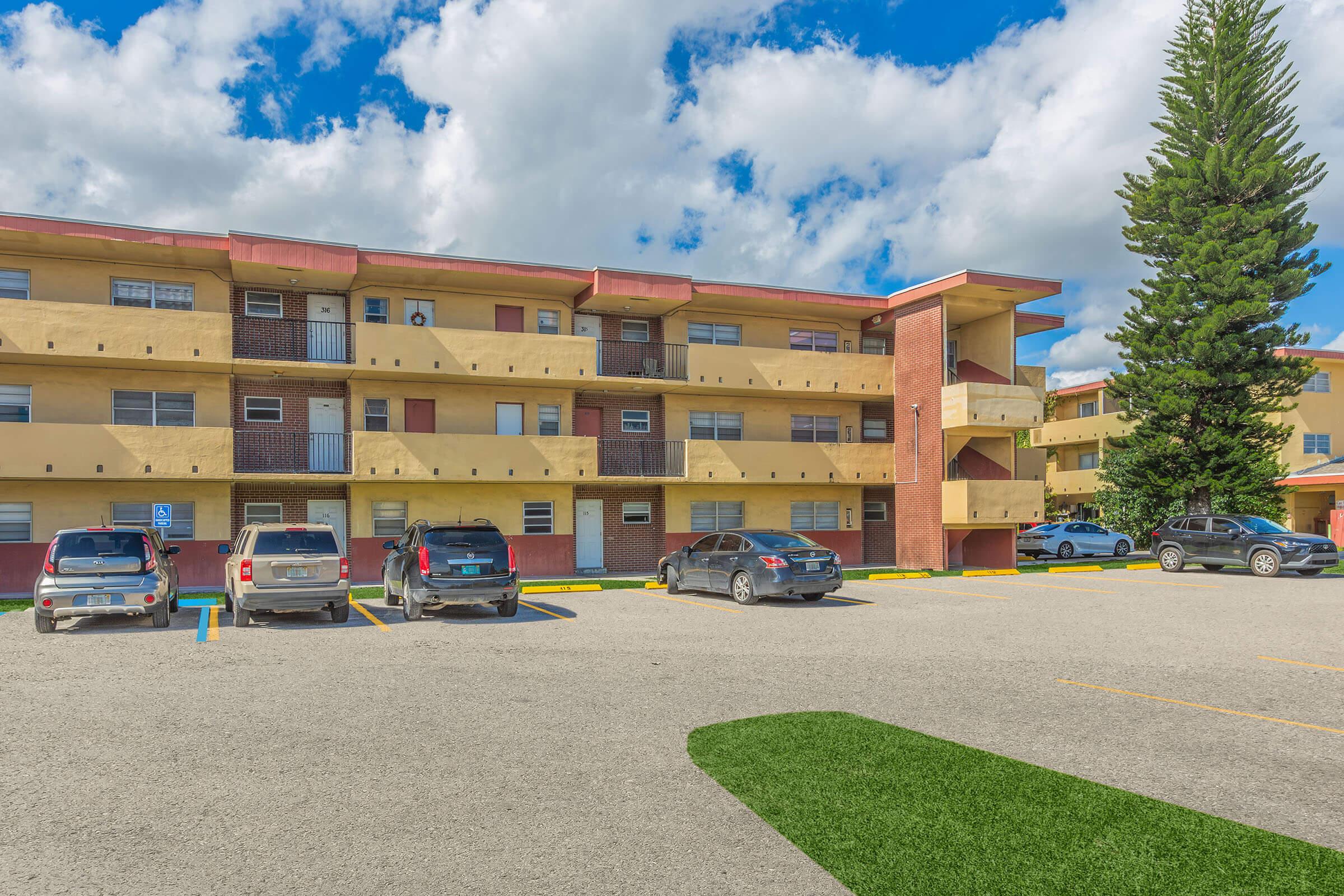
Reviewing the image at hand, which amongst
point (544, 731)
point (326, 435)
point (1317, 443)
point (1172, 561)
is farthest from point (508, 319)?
point (1317, 443)

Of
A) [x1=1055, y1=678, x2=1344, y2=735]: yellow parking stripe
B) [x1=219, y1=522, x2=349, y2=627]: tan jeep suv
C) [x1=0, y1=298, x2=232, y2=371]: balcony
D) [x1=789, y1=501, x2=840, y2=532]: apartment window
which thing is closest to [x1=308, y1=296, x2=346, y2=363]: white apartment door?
[x1=0, y1=298, x2=232, y2=371]: balcony

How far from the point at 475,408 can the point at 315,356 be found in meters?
4.78

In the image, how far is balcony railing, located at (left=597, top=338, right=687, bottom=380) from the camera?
29.2 metres

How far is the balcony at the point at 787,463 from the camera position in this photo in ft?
94.6

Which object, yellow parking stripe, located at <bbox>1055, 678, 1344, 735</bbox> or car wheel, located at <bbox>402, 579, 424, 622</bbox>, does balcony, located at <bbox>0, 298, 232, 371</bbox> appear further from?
yellow parking stripe, located at <bbox>1055, 678, 1344, 735</bbox>

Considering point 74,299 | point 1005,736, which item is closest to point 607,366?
point 74,299

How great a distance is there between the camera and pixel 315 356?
85.3 feet

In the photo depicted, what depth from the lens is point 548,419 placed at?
28.6m

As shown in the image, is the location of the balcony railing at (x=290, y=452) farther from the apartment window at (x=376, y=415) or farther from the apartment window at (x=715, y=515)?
the apartment window at (x=715, y=515)

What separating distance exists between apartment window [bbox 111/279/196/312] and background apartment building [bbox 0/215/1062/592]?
53 mm

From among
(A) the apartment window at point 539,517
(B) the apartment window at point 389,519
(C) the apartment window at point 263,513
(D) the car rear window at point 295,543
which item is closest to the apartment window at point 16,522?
(C) the apartment window at point 263,513

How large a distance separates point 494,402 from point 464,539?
12.4 metres

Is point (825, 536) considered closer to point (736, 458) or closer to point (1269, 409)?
point (736, 458)

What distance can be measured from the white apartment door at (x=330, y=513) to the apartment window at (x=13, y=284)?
29.9 ft
